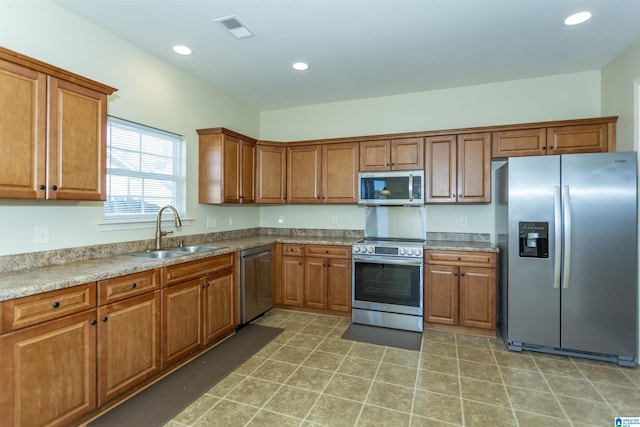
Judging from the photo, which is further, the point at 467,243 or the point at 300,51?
the point at 467,243

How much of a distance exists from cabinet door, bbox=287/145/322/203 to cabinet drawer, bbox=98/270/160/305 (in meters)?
2.22

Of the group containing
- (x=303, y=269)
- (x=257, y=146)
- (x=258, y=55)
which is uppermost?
(x=258, y=55)

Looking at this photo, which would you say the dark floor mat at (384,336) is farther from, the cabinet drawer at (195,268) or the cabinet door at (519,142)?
the cabinet door at (519,142)

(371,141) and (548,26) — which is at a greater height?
(548,26)

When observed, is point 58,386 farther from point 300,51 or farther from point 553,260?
point 553,260

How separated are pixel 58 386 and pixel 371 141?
351 cm

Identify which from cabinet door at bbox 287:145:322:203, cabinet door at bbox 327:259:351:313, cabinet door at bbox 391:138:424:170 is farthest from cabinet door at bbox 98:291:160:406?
cabinet door at bbox 391:138:424:170

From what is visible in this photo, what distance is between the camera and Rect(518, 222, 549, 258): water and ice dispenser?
9.22ft

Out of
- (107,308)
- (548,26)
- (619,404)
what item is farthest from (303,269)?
(548,26)

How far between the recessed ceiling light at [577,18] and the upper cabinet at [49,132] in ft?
11.6

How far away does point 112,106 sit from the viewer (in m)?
2.63

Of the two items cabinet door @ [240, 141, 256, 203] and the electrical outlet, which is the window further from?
cabinet door @ [240, 141, 256, 203]

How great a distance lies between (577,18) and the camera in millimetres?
2445

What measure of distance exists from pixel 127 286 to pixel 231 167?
6.12 ft
